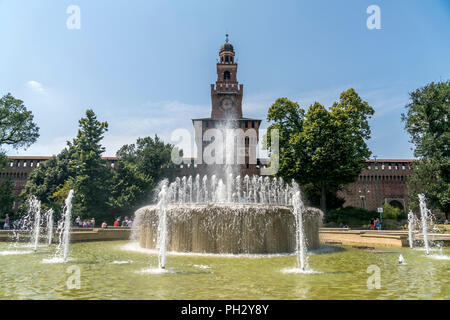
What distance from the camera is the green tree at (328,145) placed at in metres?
25.8

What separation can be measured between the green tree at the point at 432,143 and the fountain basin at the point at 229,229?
20.7 meters

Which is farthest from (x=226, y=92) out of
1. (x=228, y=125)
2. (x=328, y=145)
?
(x=328, y=145)

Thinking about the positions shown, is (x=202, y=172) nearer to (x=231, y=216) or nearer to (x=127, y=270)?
(x=231, y=216)

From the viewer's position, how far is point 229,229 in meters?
10.1

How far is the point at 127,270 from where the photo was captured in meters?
6.55

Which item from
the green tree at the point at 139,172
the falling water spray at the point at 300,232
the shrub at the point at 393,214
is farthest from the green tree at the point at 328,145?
the falling water spray at the point at 300,232

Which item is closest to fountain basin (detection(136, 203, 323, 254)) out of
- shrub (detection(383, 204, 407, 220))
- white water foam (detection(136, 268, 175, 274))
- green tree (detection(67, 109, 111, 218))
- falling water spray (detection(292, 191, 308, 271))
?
falling water spray (detection(292, 191, 308, 271))

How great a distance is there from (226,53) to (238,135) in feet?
47.6

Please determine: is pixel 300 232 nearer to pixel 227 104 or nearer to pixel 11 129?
pixel 11 129

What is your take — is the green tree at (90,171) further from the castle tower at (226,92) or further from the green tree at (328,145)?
the castle tower at (226,92)

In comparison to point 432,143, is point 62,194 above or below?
below

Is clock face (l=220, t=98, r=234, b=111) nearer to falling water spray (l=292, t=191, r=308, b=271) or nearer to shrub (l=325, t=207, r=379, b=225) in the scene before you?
shrub (l=325, t=207, r=379, b=225)

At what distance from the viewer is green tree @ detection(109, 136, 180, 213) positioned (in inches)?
1156

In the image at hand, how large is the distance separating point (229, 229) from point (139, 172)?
81.1 feet
